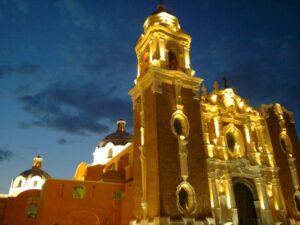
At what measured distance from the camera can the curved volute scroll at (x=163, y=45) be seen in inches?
843

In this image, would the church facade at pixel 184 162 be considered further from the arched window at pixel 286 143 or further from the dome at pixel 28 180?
the dome at pixel 28 180

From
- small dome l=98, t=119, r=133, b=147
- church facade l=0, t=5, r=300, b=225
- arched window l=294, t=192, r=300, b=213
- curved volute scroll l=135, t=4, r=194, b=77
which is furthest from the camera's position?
small dome l=98, t=119, r=133, b=147

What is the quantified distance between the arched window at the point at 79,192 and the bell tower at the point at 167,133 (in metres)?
4.92

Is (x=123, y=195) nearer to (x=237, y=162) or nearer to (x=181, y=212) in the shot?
(x=181, y=212)

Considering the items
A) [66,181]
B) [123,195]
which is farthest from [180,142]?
[66,181]

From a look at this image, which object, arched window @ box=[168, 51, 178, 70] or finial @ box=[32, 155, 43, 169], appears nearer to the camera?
arched window @ box=[168, 51, 178, 70]

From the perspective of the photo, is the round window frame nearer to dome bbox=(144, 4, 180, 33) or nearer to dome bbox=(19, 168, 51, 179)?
dome bbox=(144, 4, 180, 33)

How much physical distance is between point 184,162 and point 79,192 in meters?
8.95

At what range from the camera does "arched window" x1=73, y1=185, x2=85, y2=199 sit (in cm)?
2204

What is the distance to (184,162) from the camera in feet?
59.6

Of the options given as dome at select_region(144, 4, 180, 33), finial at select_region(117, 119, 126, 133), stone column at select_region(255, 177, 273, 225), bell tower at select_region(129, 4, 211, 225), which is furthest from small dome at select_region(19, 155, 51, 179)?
stone column at select_region(255, 177, 273, 225)

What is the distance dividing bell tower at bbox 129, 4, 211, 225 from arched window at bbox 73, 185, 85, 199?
4.92 meters

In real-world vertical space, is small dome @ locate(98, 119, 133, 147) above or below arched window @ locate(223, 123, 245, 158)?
above

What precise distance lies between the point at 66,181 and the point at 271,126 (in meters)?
17.0
